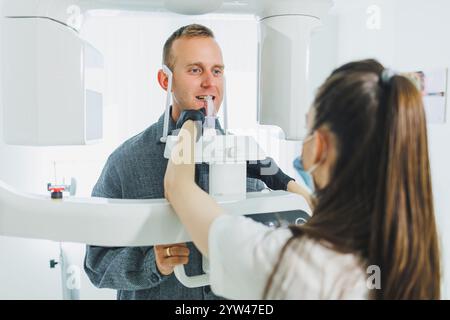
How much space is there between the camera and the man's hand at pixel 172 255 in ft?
1.98

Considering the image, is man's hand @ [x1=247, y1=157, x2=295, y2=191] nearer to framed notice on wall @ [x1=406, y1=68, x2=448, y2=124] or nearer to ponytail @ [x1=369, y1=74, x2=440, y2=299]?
ponytail @ [x1=369, y1=74, x2=440, y2=299]

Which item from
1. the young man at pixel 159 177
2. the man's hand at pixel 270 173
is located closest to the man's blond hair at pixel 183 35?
the young man at pixel 159 177

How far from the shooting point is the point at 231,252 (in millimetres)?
501

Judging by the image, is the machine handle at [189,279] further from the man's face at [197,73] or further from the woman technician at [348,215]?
the man's face at [197,73]

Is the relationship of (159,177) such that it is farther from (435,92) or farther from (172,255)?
(435,92)

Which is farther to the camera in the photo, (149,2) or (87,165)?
(87,165)

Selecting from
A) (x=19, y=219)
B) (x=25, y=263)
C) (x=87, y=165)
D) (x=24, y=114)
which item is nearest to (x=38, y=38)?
(x=24, y=114)

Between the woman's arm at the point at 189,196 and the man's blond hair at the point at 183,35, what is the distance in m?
0.18

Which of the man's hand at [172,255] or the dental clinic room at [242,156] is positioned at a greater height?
the dental clinic room at [242,156]

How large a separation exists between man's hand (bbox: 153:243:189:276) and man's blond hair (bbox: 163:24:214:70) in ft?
0.99

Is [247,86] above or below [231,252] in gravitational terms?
above

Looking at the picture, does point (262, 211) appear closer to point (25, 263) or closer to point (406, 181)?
point (406, 181)

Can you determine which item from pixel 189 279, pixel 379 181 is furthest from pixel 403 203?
pixel 189 279
